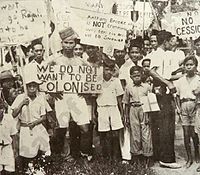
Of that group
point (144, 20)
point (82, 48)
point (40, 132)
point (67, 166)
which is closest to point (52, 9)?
point (82, 48)

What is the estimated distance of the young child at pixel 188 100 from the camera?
2436mm

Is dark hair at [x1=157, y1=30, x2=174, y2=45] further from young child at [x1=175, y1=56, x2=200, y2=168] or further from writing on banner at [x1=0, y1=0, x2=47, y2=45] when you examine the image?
writing on banner at [x1=0, y1=0, x2=47, y2=45]

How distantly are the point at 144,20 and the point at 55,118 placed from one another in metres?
0.70

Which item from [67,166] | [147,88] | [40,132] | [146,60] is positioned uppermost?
[146,60]

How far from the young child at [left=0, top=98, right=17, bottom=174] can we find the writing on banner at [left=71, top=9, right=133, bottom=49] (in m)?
0.57

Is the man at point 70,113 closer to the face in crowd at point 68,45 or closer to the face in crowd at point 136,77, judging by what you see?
the face in crowd at point 68,45

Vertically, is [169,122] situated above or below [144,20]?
below

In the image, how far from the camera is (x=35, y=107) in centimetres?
243

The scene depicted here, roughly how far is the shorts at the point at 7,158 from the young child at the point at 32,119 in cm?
5

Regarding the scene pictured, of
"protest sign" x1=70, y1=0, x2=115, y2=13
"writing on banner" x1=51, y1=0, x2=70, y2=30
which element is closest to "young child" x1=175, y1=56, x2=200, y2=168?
"protest sign" x1=70, y1=0, x2=115, y2=13

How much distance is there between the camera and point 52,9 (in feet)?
7.88

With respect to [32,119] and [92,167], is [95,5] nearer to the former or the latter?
[32,119]

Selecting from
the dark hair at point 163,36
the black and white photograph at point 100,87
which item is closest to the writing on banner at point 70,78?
the black and white photograph at point 100,87

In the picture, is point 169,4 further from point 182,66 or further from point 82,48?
point 82,48
